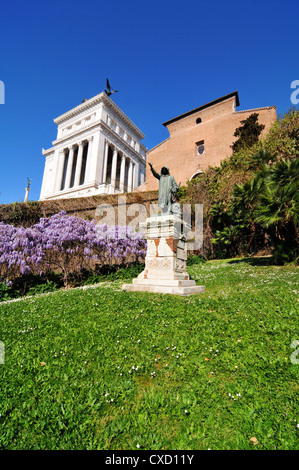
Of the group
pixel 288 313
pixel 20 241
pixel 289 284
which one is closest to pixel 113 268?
pixel 20 241

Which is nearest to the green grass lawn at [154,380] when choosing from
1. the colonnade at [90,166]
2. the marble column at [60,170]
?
the colonnade at [90,166]

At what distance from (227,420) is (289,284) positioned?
20.8 ft

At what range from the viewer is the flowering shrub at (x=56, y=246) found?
10820 millimetres

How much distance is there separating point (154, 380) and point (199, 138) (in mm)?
34757

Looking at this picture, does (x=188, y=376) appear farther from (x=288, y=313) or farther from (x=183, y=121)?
(x=183, y=121)

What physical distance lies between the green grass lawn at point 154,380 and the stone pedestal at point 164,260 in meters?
1.76

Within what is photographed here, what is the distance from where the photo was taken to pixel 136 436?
2.07 metres

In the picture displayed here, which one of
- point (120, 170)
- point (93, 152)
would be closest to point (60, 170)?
point (93, 152)

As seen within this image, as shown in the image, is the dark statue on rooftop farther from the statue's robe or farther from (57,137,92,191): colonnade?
(57,137,92,191): colonnade

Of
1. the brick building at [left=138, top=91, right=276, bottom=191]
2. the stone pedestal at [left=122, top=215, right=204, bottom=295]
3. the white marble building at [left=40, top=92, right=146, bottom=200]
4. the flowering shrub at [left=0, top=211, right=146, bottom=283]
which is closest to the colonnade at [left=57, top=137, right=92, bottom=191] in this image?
the white marble building at [left=40, top=92, right=146, bottom=200]

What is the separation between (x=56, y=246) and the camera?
1142 cm

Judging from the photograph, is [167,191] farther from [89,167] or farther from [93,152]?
[93,152]

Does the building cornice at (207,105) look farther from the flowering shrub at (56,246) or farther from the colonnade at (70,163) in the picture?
the flowering shrub at (56,246)

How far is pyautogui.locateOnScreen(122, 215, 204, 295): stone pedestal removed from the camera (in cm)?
660
